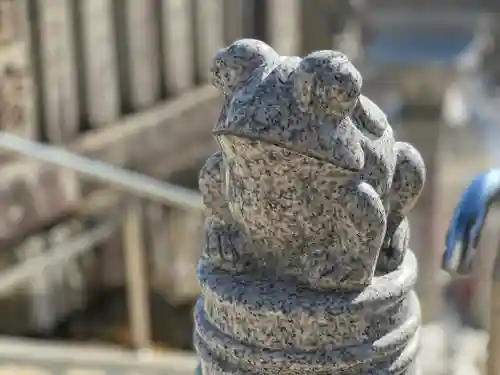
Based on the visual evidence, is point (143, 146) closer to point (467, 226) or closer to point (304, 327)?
point (467, 226)

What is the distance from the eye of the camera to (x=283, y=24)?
4.88 metres

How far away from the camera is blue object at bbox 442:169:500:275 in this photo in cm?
115

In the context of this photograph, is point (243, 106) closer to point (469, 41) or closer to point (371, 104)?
point (371, 104)

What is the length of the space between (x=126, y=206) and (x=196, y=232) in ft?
2.01

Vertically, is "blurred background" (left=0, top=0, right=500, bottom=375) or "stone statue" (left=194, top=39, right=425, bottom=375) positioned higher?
"stone statue" (left=194, top=39, right=425, bottom=375)

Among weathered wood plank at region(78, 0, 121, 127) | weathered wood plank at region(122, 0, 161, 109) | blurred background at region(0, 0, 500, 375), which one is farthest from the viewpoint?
weathered wood plank at region(122, 0, 161, 109)

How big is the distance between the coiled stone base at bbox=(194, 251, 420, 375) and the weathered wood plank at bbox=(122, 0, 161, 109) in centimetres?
306

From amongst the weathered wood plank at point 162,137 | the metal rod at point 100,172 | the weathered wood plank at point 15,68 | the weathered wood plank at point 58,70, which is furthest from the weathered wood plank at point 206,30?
the metal rod at point 100,172

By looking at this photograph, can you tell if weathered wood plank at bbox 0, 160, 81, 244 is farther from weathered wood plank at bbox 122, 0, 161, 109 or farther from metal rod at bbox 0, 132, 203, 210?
metal rod at bbox 0, 132, 203, 210

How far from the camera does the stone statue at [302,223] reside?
90 cm

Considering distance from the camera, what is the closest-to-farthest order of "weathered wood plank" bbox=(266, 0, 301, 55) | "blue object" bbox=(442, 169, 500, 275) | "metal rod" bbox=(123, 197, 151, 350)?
"blue object" bbox=(442, 169, 500, 275) → "metal rod" bbox=(123, 197, 151, 350) → "weathered wood plank" bbox=(266, 0, 301, 55)

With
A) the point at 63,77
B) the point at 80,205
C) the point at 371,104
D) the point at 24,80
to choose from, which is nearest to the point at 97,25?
the point at 63,77

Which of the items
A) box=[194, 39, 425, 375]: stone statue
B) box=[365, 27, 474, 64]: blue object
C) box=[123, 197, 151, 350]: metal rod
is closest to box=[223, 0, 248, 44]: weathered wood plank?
box=[365, 27, 474, 64]: blue object

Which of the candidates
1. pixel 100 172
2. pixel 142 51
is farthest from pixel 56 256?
pixel 100 172
